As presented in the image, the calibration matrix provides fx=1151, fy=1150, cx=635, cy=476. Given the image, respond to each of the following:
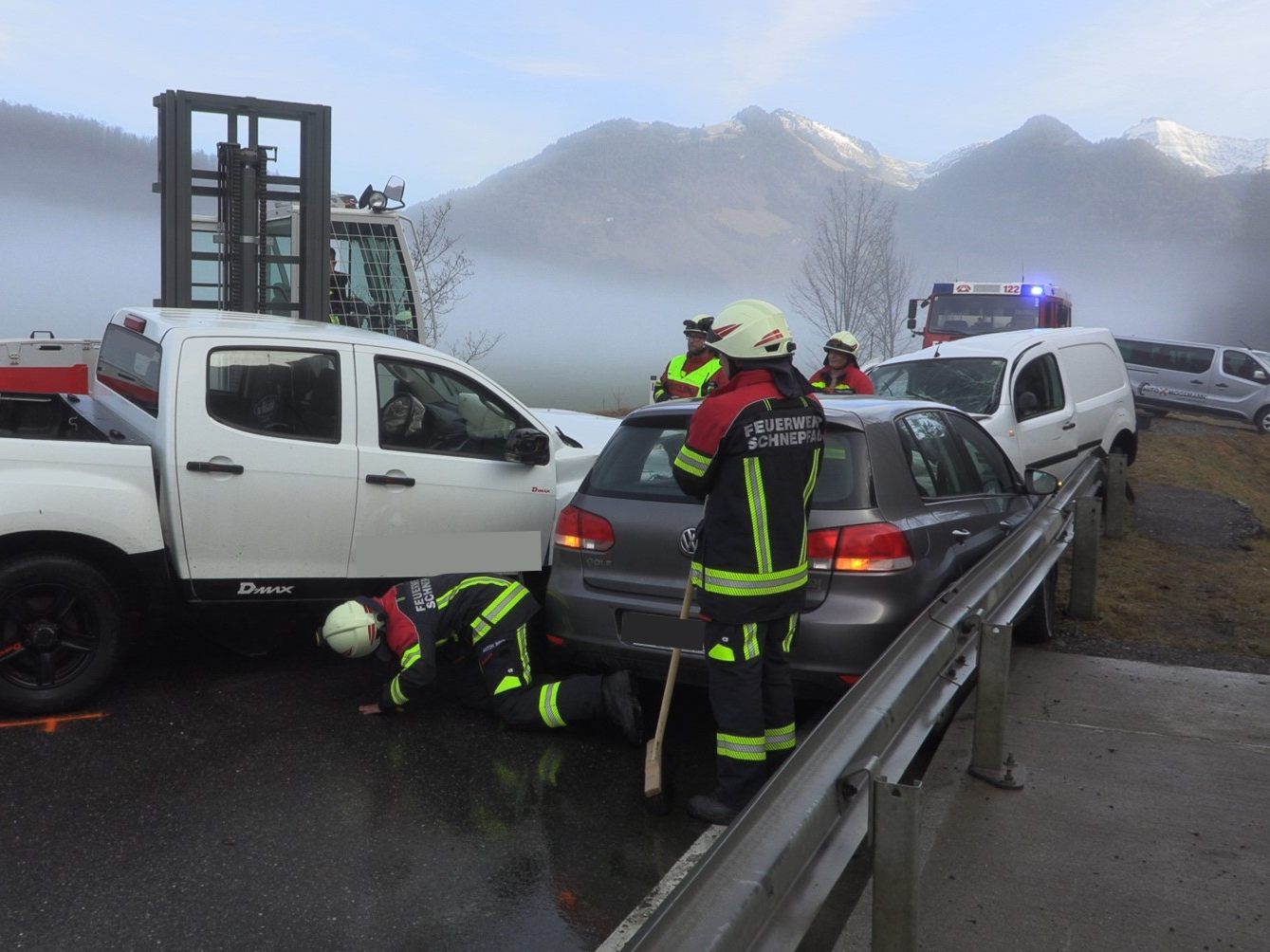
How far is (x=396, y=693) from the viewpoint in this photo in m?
4.88

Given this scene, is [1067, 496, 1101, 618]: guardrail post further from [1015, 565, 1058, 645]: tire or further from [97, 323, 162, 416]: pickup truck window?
[97, 323, 162, 416]: pickup truck window

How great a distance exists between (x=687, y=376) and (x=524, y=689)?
14.2 ft

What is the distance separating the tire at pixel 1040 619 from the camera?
244 inches

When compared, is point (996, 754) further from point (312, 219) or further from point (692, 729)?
point (312, 219)

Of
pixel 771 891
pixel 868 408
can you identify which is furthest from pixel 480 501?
pixel 771 891

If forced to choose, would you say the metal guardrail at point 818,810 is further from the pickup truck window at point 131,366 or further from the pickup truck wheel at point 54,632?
the pickup truck window at point 131,366

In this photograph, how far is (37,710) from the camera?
4867 mm

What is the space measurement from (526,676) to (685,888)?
3167mm

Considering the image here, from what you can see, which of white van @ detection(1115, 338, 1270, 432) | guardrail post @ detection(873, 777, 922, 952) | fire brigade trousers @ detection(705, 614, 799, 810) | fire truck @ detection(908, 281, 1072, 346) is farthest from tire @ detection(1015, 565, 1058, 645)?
white van @ detection(1115, 338, 1270, 432)

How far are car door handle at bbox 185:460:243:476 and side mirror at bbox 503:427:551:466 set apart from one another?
1.37m

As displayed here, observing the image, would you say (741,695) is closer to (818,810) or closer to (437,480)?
(818,810)

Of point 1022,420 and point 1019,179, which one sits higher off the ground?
point 1019,179

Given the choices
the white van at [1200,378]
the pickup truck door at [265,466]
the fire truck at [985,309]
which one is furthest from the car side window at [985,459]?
the white van at [1200,378]

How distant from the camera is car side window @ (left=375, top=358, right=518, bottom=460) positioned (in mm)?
5770
